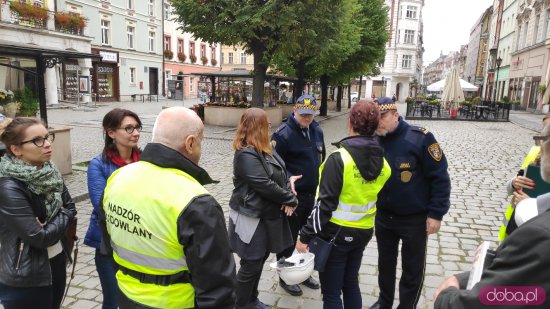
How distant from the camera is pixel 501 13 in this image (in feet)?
165

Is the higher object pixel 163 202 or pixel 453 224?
pixel 163 202

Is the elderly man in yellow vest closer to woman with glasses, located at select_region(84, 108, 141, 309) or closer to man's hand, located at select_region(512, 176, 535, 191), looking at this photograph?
woman with glasses, located at select_region(84, 108, 141, 309)

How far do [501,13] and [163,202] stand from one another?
59999mm

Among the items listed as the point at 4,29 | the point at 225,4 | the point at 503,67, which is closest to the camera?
the point at 225,4

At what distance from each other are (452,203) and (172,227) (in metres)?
6.74

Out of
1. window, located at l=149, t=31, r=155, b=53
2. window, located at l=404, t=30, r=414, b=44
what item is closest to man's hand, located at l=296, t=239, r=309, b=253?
window, located at l=149, t=31, r=155, b=53

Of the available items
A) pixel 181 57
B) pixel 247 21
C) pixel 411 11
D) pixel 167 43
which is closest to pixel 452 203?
pixel 247 21

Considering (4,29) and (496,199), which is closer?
(496,199)

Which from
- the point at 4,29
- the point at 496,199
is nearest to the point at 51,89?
the point at 4,29

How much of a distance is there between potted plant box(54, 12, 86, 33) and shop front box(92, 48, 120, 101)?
5.12 meters

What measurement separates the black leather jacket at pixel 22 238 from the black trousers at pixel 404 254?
2522 mm

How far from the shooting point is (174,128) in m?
1.80

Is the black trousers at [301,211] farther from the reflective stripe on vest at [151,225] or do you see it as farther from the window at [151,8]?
the window at [151,8]

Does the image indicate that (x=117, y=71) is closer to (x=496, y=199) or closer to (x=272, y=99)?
(x=272, y=99)
